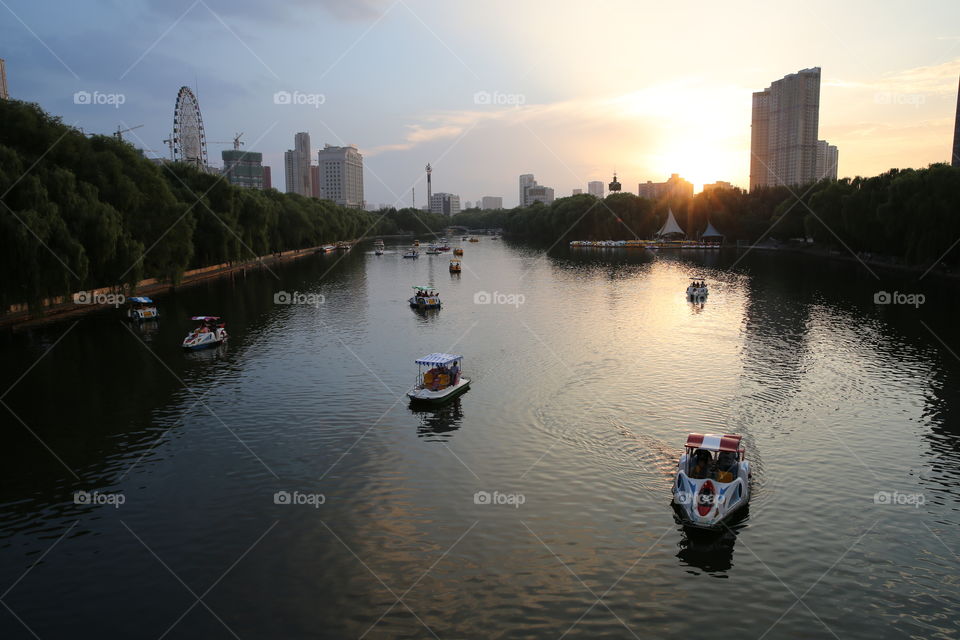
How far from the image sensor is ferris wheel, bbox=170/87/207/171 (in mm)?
125500

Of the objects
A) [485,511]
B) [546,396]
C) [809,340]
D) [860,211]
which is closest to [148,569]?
[485,511]

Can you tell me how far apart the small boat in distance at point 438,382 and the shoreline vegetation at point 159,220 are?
3321cm

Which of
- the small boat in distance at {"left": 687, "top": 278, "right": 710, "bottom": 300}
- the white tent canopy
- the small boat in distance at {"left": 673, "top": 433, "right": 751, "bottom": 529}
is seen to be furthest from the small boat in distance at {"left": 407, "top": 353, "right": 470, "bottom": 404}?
the white tent canopy

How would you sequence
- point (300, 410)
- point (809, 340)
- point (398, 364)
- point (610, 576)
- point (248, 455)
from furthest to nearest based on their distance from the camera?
point (809, 340), point (398, 364), point (300, 410), point (248, 455), point (610, 576)

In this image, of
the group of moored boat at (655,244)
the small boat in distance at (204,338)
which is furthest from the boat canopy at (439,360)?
the group of moored boat at (655,244)

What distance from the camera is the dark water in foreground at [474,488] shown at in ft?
57.0

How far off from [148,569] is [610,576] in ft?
44.3

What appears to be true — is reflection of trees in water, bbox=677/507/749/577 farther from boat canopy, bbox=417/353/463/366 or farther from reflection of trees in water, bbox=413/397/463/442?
boat canopy, bbox=417/353/463/366

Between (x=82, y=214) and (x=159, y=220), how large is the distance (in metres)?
17.1

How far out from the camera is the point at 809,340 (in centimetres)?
5075

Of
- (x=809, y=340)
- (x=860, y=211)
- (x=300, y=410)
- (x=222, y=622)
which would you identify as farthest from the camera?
(x=860, y=211)

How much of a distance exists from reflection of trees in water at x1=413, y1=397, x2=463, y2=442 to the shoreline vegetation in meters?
34.8

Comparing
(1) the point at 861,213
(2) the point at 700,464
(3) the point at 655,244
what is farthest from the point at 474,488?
(3) the point at 655,244

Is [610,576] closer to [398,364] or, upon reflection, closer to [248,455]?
[248,455]
